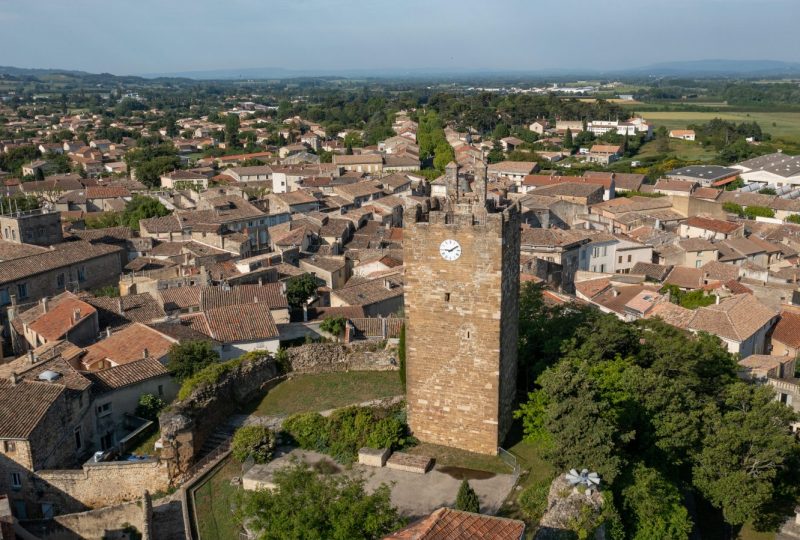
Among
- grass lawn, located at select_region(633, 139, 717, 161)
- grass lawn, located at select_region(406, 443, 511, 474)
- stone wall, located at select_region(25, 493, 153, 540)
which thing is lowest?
grass lawn, located at select_region(633, 139, 717, 161)

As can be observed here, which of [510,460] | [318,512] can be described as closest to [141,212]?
[510,460]

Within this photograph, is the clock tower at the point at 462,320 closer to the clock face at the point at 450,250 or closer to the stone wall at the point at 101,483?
the clock face at the point at 450,250

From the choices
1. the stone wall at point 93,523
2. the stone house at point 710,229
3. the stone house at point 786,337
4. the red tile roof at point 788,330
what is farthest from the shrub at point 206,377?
the stone house at point 710,229

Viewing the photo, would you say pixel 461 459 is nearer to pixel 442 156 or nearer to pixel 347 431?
pixel 347 431

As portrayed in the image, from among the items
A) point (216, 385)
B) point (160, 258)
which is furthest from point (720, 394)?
point (160, 258)

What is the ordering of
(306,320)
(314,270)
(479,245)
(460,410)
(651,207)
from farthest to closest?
(651,207)
(314,270)
(306,320)
(460,410)
(479,245)

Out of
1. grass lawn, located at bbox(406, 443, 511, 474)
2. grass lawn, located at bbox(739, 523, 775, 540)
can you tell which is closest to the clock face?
grass lawn, located at bbox(406, 443, 511, 474)

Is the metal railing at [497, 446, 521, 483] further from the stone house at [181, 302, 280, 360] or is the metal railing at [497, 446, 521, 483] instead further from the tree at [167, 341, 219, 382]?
the stone house at [181, 302, 280, 360]

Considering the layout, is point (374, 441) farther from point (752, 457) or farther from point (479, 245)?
point (752, 457)
